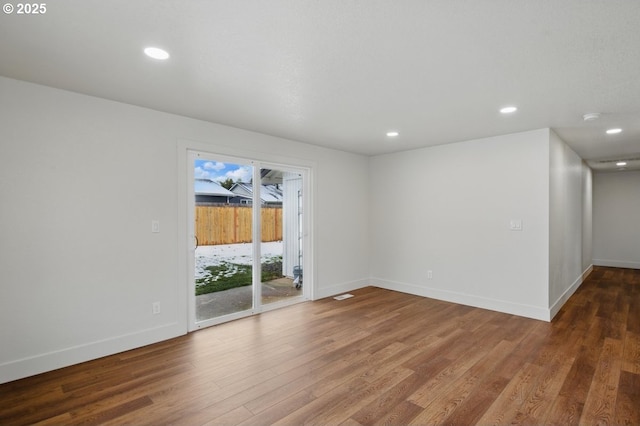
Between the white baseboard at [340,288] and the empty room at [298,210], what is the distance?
0.05 metres

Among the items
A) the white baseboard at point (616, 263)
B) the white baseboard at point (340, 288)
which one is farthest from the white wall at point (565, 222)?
the white baseboard at point (340, 288)

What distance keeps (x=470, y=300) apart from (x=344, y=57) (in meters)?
4.14

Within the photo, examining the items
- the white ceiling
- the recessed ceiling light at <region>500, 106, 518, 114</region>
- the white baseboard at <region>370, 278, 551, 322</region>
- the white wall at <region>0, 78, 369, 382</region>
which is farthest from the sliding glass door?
the recessed ceiling light at <region>500, 106, 518, 114</region>

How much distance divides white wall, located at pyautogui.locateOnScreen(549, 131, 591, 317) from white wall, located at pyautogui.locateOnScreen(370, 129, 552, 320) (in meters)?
0.20

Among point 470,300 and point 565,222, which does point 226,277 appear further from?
A: point 565,222

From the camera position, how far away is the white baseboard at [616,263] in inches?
305

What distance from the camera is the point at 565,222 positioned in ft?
16.3

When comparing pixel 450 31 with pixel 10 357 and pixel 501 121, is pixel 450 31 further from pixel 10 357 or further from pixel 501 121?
pixel 10 357

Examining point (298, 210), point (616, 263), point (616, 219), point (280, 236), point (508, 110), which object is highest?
point (508, 110)

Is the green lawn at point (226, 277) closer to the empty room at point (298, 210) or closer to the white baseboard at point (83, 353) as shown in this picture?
the empty room at point (298, 210)

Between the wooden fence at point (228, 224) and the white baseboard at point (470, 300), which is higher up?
the wooden fence at point (228, 224)

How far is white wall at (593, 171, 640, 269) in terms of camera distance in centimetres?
770

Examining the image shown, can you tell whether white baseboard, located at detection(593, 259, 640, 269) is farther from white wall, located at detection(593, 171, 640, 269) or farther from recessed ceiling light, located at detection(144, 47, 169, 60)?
recessed ceiling light, located at detection(144, 47, 169, 60)

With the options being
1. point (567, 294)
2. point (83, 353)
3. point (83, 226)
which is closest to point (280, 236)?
point (83, 226)
